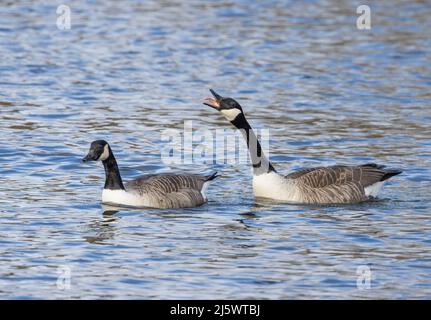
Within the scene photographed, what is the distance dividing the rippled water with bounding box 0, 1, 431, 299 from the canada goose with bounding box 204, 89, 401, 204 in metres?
0.22

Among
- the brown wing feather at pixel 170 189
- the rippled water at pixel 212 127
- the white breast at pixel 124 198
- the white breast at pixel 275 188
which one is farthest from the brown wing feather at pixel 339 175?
the white breast at pixel 124 198

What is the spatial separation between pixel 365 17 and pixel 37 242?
739 inches

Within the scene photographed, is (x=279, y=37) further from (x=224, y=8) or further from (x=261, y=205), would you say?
(x=261, y=205)

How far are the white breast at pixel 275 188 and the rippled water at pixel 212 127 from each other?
0.21m

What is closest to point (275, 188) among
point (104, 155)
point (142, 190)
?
point (142, 190)

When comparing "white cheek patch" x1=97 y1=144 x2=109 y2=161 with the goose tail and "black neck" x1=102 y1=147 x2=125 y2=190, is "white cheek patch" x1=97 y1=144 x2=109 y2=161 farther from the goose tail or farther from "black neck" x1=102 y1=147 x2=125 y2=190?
the goose tail

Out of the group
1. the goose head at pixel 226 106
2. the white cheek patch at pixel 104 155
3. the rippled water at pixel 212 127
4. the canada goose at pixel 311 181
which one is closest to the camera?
the rippled water at pixel 212 127

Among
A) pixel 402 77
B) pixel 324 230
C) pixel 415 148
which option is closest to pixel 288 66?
pixel 402 77

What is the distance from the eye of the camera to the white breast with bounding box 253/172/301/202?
669 inches

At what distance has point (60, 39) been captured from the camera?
1163 inches

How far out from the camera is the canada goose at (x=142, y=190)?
16.4m

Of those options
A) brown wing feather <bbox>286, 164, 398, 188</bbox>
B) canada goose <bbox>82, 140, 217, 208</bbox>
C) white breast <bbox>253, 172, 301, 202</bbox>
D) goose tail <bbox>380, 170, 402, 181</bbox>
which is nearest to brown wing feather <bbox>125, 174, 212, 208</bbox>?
canada goose <bbox>82, 140, 217, 208</bbox>

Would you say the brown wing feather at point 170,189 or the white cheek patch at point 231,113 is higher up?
the white cheek patch at point 231,113

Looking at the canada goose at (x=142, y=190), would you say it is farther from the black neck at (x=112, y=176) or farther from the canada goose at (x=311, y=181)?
the canada goose at (x=311, y=181)
